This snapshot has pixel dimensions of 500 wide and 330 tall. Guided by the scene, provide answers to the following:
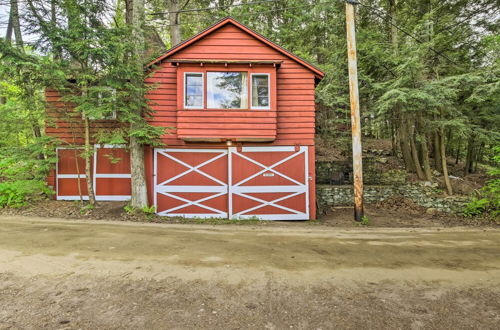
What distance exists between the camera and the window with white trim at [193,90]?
834cm

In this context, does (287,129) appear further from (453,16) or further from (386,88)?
(453,16)

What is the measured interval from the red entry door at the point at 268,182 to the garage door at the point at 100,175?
4110 mm

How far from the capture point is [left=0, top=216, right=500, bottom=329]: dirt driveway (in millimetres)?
2441

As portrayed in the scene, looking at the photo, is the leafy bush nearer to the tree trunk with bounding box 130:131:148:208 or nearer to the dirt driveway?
the dirt driveway

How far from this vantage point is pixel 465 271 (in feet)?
12.5

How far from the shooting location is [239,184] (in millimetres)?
8695

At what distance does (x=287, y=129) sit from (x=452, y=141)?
1021 cm

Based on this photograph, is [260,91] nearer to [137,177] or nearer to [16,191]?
[137,177]

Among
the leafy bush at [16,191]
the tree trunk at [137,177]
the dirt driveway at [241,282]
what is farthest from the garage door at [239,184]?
the leafy bush at [16,191]

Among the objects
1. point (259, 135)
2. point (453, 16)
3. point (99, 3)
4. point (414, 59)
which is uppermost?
point (453, 16)

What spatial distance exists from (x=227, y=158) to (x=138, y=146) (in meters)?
3.05

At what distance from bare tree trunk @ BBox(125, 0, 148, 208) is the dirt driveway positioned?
247cm

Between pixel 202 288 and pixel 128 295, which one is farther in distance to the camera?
pixel 202 288

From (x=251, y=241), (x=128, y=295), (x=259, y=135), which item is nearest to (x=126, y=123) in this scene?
(x=259, y=135)
